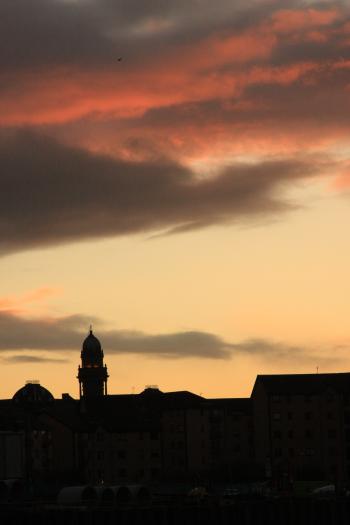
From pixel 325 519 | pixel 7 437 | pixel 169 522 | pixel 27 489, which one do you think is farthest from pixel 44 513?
pixel 7 437

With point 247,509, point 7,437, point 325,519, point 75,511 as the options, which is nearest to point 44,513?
point 75,511

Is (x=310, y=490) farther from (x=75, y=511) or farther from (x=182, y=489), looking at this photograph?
(x=75, y=511)

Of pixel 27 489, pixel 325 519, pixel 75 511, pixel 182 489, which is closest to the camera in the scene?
pixel 75 511

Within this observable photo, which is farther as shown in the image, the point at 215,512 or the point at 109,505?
the point at 109,505

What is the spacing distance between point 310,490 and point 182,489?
3224 centimetres

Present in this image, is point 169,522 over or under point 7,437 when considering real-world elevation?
under

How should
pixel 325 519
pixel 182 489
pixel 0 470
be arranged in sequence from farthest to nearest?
pixel 182 489
pixel 0 470
pixel 325 519

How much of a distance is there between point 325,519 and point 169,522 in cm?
1742

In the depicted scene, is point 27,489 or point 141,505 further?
point 27,489

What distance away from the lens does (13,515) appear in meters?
121

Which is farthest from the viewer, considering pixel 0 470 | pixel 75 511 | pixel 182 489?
pixel 182 489

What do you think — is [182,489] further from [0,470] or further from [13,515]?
[13,515]

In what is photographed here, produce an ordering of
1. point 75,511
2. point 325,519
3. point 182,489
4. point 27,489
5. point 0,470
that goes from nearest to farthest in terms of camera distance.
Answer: point 75,511, point 325,519, point 27,489, point 0,470, point 182,489

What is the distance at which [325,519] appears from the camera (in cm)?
12738
